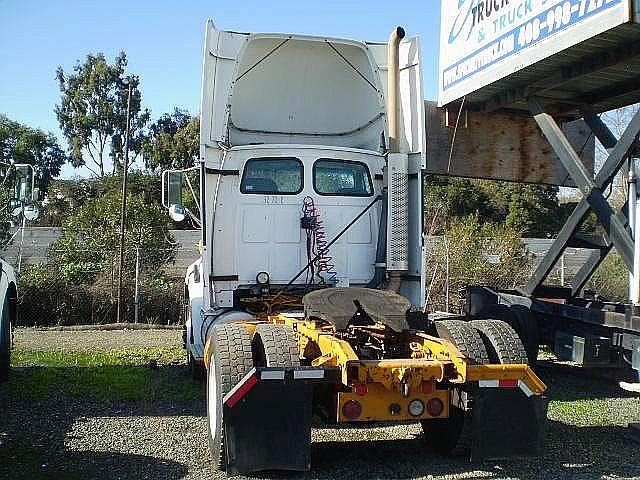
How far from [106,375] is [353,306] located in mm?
4988

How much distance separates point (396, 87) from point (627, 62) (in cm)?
245

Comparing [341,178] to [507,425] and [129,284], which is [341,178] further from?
[129,284]

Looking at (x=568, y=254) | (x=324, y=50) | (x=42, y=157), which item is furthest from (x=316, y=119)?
(x=42, y=157)

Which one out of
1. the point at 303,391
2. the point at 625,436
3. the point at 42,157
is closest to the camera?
the point at 303,391

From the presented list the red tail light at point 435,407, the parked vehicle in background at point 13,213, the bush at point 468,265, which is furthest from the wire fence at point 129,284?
the red tail light at point 435,407

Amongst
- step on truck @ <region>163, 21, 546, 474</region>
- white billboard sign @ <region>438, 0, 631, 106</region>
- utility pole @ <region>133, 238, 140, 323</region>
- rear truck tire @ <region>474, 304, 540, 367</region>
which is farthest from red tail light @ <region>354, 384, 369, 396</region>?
utility pole @ <region>133, 238, 140, 323</region>

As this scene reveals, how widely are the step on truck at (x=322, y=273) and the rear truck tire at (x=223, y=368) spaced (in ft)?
0.05

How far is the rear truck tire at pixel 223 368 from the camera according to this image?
5.57m

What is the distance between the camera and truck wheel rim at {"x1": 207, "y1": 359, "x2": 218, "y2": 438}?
5883 mm

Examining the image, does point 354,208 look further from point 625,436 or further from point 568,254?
point 568,254

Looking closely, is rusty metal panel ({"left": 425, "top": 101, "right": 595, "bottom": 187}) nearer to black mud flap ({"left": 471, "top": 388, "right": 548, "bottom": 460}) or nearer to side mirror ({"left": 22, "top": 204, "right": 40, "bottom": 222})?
side mirror ({"left": 22, "top": 204, "right": 40, "bottom": 222})

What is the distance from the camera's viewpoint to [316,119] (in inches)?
384

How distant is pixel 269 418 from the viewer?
5.39 metres

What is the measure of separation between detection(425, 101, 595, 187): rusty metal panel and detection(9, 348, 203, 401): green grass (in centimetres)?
462
